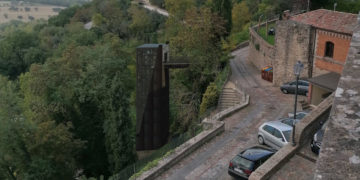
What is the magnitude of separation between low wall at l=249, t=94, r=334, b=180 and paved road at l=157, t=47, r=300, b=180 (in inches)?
122

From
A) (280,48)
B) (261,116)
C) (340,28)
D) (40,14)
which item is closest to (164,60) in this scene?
(261,116)

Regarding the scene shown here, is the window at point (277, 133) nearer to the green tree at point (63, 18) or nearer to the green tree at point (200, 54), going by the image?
the green tree at point (200, 54)

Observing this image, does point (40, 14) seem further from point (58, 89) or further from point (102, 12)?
point (58, 89)

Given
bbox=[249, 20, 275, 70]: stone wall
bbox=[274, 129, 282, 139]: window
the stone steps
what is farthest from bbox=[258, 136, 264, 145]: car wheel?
bbox=[249, 20, 275, 70]: stone wall

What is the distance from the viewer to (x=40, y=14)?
158 m

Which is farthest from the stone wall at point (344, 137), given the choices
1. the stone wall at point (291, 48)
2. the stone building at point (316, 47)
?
the stone wall at point (291, 48)

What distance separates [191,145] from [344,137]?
1371cm

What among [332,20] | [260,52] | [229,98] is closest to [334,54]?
[332,20]

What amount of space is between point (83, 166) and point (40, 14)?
145 meters

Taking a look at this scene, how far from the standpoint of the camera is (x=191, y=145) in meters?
19.1

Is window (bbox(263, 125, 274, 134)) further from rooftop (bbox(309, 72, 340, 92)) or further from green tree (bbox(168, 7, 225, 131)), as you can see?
green tree (bbox(168, 7, 225, 131))

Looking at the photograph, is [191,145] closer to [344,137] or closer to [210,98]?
[210,98]

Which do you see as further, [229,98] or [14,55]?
[14,55]

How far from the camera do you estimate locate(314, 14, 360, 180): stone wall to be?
17.2ft
